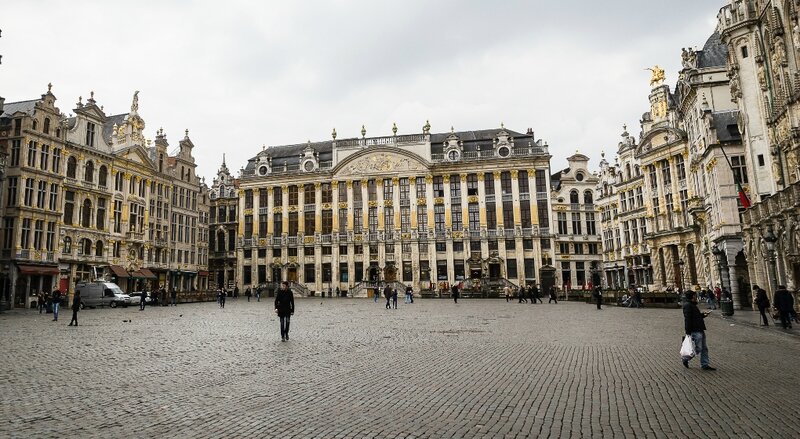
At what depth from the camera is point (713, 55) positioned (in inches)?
1527

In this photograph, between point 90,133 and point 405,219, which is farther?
point 405,219

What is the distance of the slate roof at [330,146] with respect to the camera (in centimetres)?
6921

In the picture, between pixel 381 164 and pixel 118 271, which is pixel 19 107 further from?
pixel 381 164

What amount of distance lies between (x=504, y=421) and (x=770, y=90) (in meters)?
29.0

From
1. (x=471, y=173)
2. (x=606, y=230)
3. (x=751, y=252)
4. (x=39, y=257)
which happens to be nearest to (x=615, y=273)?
(x=606, y=230)

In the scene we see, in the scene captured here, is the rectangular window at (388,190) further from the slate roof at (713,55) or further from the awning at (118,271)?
the slate roof at (713,55)

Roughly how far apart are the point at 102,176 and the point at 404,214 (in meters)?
35.6

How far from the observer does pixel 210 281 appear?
247 ft

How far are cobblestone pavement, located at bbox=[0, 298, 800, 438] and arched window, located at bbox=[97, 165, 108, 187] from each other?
39127 mm

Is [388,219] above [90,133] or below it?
below

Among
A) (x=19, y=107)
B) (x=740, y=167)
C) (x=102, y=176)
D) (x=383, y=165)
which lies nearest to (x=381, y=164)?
(x=383, y=165)

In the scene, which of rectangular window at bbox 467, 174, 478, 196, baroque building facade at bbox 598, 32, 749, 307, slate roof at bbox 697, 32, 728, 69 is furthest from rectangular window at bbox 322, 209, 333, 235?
slate roof at bbox 697, 32, 728, 69

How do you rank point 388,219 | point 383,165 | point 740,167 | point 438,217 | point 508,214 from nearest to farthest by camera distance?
point 740,167
point 508,214
point 438,217
point 388,219
point 383,165

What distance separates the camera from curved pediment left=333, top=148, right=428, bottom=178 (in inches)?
2672
